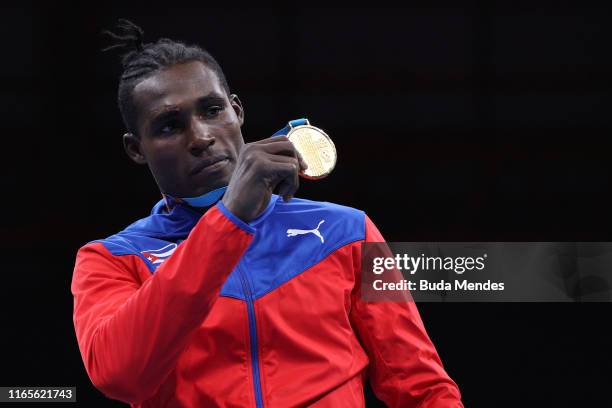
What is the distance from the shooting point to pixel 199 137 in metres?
1.52

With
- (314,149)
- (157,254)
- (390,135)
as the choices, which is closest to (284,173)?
(314,149)

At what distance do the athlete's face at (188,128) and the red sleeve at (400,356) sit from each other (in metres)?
0.34

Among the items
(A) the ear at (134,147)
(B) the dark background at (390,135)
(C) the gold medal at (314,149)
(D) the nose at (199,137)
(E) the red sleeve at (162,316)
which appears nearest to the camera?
(E) the red sleeve at (162,316)

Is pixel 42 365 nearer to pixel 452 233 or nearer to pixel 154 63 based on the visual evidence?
pixel 452 233

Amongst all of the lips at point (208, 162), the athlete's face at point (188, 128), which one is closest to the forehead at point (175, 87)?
the athlete's face at point (188, 128)

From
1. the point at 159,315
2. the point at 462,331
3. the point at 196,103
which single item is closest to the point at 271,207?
the point at 196,103

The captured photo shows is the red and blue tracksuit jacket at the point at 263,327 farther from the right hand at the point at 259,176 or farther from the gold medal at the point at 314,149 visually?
the gold medal at the point at 314,149

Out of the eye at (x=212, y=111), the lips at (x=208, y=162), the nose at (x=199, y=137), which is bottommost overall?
the lips at (x=208, y=162)

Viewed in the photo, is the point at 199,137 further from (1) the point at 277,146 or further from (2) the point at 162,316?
(2) the point at 162,316

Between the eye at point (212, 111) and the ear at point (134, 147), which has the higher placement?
the eye at point (212, 111)

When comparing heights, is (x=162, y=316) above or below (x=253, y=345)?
above

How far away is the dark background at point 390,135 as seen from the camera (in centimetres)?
352

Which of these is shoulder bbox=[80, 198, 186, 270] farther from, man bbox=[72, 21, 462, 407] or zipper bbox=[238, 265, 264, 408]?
zipper bbox=[238, 265, 264, 408]

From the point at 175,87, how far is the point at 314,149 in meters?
0.31
